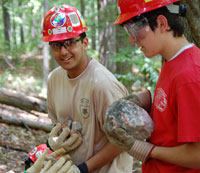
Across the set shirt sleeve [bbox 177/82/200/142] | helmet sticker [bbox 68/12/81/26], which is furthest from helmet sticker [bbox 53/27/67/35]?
shirt sleeve [bbox 177/82/200/142]

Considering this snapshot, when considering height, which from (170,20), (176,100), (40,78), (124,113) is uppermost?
(170,20)

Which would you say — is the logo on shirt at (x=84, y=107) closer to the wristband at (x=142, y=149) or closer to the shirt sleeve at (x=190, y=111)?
the wristband at (x=142, y=149)

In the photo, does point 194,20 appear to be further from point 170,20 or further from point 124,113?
point 124,113

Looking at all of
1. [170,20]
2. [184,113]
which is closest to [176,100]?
[184,113]

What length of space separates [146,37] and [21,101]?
4.28 m

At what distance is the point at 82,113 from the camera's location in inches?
93.0

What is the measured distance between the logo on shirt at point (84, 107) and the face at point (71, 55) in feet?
1.02

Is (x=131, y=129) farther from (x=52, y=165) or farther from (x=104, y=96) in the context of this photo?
(x=52, y=165)

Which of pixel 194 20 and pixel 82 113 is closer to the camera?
pixel 82 113

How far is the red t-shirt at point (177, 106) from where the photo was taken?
1.42 meters

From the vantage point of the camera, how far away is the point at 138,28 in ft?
5.53

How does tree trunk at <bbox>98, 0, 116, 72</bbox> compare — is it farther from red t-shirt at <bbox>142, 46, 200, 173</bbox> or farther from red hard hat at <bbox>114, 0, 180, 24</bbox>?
red t-shirt at <bbox>142, 46, 200, 173</bbox>

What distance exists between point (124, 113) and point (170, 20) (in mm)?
671

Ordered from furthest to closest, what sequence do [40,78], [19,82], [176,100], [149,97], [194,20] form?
[40,78] → [19,82] → [194,20] → [149,97] → [176,100]
